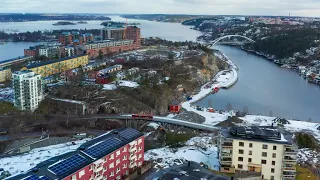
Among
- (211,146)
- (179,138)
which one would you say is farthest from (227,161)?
(179,138)

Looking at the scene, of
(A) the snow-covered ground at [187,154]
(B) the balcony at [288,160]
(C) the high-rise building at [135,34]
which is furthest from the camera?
(C) the high-rise building at [135,34]

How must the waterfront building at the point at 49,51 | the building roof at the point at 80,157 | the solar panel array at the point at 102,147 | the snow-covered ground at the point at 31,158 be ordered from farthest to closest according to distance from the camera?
the waterfront building at the point at 49,51 → the snow-covered ground at the point at 31,158 → the solar panel array at the point at 102,147 → the building roof at the point at 80,157

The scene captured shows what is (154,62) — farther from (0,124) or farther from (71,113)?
(0,124)

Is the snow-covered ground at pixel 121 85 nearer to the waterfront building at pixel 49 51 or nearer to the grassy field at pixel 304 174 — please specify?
the grassy field at pixel 304 174

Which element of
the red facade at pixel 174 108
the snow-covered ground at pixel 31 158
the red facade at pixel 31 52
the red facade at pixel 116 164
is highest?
the red facade at pixel 31 52

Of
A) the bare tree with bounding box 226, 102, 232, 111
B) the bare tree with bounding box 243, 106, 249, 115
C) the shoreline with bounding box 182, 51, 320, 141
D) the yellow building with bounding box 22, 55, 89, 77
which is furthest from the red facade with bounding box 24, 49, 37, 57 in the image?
the bare tree with bounding box 243, 106, 249, 115

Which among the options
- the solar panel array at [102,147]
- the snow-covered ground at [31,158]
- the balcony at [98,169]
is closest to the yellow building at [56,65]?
the snow-covered ground at [31,158]

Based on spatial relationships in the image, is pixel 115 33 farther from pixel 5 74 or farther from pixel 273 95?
pixel 273 95

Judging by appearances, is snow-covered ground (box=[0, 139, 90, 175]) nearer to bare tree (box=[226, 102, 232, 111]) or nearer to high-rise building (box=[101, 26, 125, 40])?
bare tree (box=[226, 102, 232, 111])
